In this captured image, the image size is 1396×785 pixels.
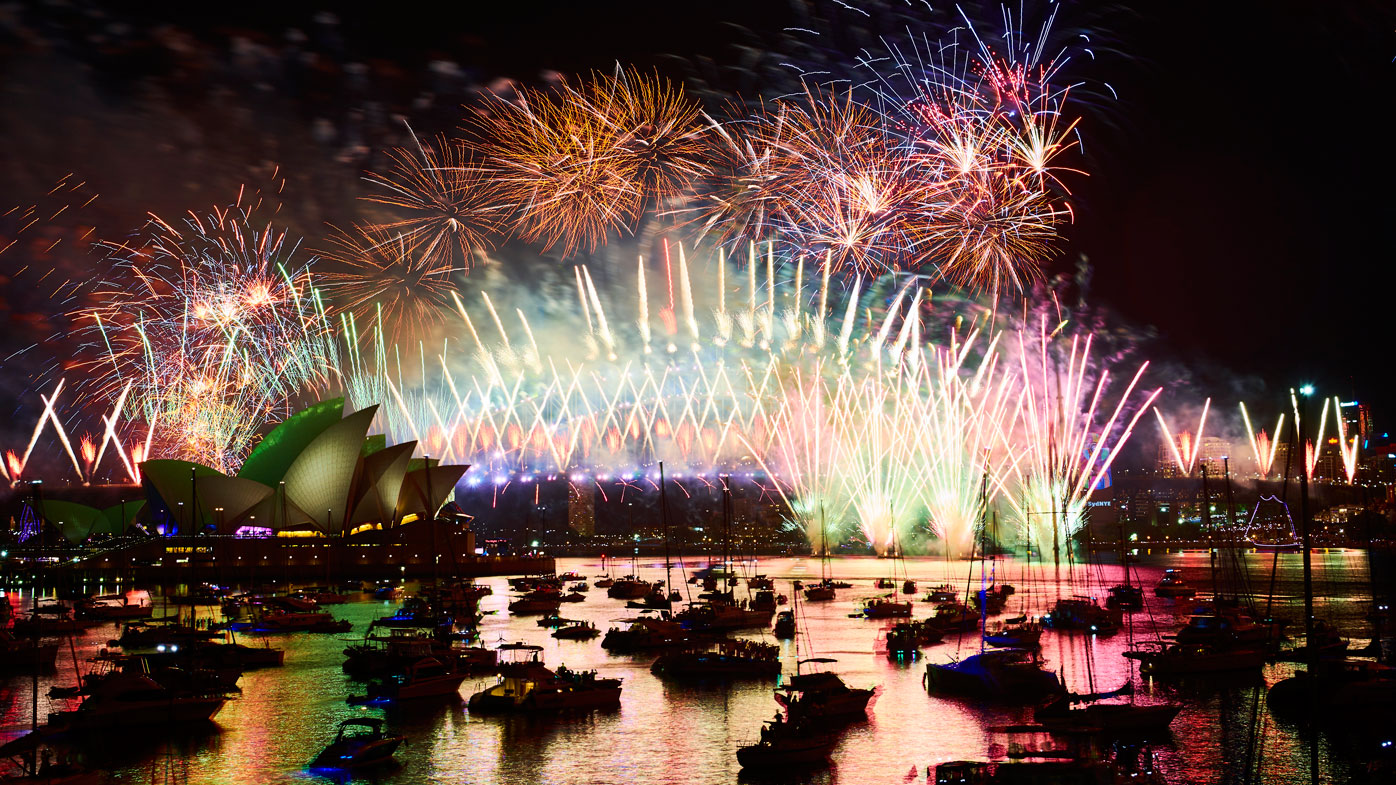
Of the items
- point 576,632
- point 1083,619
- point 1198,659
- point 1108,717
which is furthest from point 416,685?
point 1083,619

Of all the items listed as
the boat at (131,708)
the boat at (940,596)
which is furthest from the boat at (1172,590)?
the boat at (131,708)

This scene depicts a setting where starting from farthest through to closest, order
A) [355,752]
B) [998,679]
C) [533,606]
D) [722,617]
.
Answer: [533,606], [722,617], [998,679], [355,752]

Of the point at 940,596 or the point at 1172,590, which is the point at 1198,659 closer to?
the point at 940,596

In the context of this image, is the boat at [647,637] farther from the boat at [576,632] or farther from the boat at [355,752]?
the boat at [355,752]

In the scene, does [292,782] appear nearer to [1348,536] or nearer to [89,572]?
[89,572]

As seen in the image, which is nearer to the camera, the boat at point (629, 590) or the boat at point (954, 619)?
the boat at point (954, 619)
